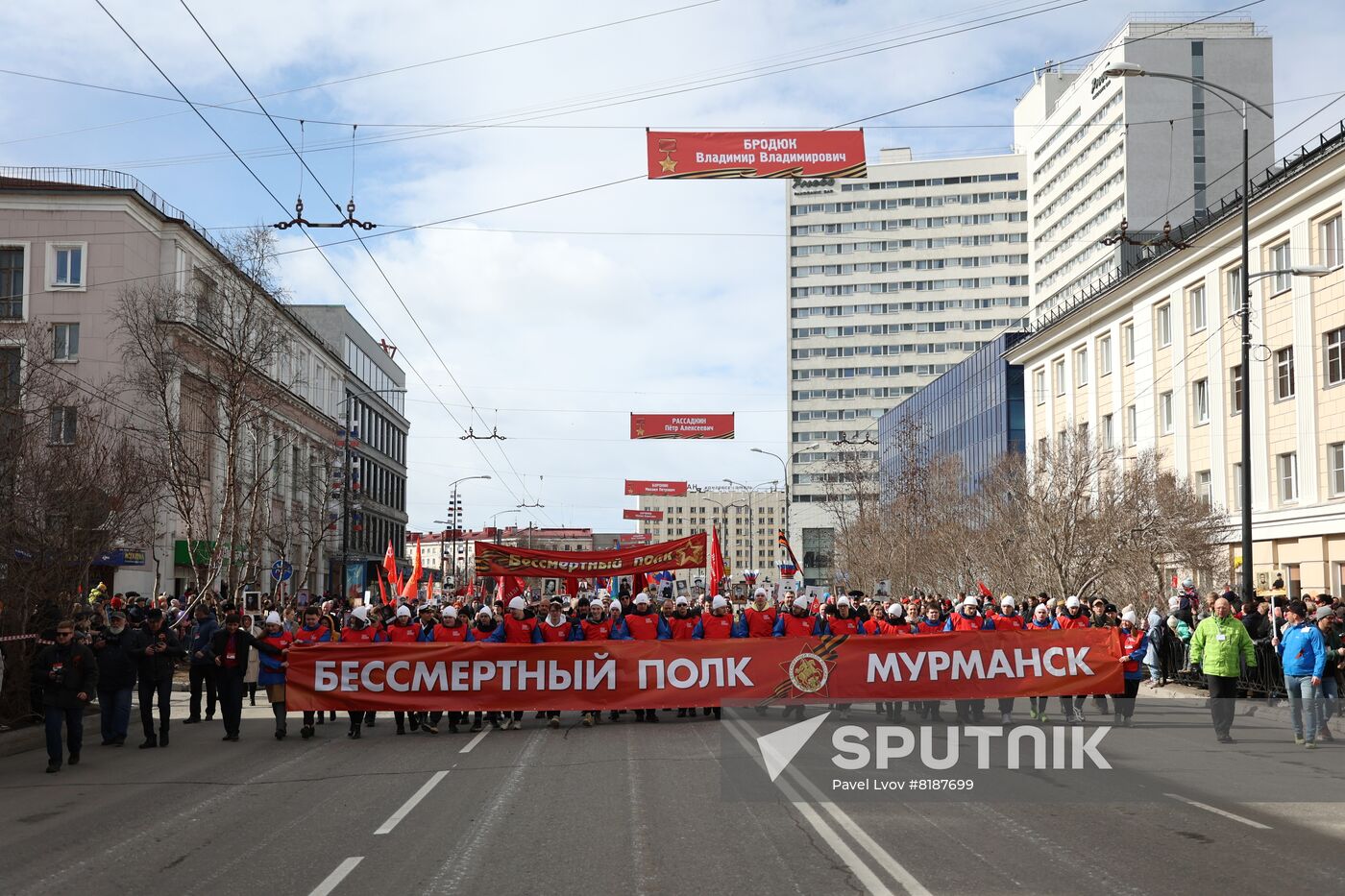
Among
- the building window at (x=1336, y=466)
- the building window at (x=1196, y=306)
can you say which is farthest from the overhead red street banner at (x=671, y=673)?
the building window at (x=1196, y=306)

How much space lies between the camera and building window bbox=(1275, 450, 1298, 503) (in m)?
38.0

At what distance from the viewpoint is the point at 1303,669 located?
14.3m

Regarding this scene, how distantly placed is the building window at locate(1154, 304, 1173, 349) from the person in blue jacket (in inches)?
1370

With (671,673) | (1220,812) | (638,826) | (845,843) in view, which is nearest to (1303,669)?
(1220,812)

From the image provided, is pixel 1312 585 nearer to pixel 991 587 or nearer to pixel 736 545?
pixel 991 587

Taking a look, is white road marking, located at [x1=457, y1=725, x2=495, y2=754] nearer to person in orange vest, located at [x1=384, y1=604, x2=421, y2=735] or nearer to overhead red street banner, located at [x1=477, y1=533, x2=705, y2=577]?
person in orange vest, located at [x1=384, y1=604, x2=421, y2=735]

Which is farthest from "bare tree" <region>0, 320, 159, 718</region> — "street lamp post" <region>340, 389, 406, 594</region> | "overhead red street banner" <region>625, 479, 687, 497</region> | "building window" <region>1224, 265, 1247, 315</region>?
"overhead red street banner" <region>625, 479, 687, 497</region>

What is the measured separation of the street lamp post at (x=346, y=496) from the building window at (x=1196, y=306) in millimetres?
32113

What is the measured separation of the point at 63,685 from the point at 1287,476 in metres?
35.6

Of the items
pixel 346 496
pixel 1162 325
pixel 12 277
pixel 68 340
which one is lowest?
pixel 346 496

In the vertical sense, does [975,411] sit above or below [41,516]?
above

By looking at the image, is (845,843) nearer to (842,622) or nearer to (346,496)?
(842,622)

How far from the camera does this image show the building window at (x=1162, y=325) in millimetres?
47312

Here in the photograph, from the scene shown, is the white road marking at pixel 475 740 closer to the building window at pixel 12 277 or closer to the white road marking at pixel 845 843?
the white road marking at pixel 845 843
